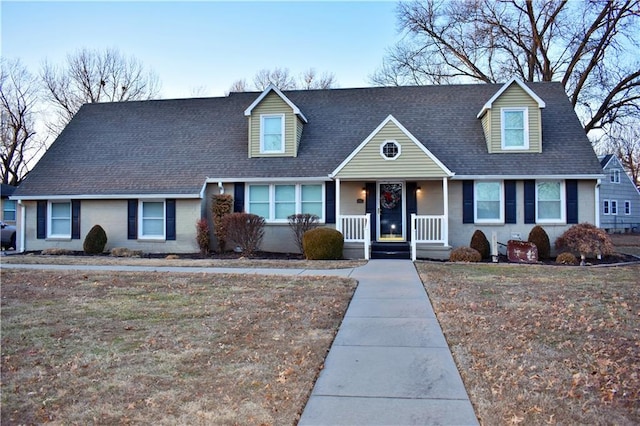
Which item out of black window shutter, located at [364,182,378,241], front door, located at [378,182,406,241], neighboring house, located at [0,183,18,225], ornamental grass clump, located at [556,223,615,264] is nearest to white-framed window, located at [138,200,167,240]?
black window shutter, located at [364,182,378,241]

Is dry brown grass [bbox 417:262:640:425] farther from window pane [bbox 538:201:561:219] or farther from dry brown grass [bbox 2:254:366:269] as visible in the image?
window pane [bbox 538:201:561:219]

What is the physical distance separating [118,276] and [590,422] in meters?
10.0

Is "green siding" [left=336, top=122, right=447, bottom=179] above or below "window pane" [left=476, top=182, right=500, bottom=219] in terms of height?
above

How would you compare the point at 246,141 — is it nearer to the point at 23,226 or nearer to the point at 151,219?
the point at 151,219

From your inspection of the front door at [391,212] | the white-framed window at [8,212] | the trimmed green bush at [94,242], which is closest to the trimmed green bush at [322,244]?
the front door at [391,212]

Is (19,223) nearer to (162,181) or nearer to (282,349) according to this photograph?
(162,181)

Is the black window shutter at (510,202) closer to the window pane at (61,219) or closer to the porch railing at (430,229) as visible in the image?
the porch railing at (430,229)

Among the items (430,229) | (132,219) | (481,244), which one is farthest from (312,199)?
(132,219)

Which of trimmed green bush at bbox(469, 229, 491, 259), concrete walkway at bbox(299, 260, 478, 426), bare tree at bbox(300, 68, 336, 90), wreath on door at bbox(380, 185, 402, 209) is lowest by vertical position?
concrete walkway at bbox(299, 260, 478, 426)

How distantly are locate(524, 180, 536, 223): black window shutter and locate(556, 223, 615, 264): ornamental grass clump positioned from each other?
123cm

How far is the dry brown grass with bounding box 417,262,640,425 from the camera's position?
3652mm

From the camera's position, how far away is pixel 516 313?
22.2 feet

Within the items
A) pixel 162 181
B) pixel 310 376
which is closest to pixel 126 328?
pixel 310 376

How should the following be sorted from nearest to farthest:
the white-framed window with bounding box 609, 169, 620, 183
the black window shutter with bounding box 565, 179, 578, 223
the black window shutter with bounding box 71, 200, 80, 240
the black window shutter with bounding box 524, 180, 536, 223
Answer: the black window shutter with bounding box 565, 179, 578, 223 → the black window shutter with bounding box 524, 180, 536, 223 → the black window shutter with bounding box 71, 200, 80, 240 → the white-framed window with bounding box 609, 169, 620, 183
